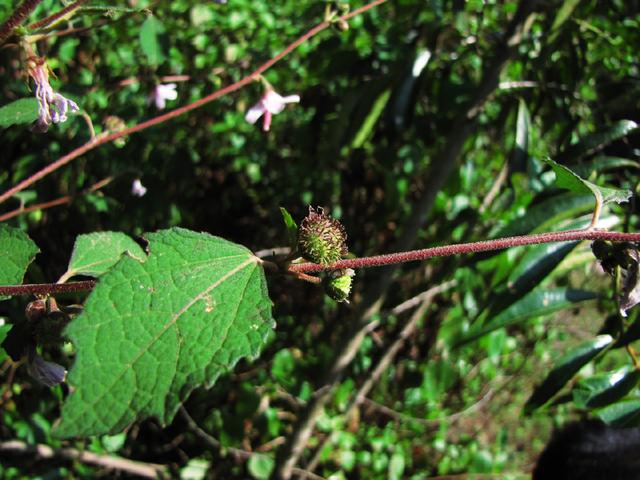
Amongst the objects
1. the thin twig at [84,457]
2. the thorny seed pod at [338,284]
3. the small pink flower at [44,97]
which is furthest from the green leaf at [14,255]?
the thin twig at [84,457]

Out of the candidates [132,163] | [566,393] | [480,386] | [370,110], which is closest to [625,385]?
[566,393]

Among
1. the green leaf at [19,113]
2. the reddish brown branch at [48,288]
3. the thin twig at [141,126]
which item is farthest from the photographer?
the thin twig at [141,126]

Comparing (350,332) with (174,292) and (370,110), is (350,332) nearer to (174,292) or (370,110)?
(370,110)

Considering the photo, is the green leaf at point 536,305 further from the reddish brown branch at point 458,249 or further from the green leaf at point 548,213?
the reddish brown branch at point 458,249

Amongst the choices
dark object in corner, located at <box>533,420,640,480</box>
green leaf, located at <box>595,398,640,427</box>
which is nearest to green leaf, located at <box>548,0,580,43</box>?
green leaf, located at <box>595,398,640,427</box>

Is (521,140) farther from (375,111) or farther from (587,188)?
(587,188)

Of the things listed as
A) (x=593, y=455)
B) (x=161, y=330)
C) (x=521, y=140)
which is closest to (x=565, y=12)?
(x=521, y=140)
